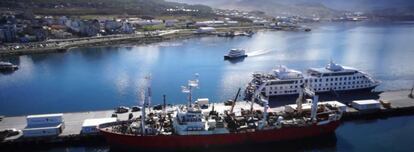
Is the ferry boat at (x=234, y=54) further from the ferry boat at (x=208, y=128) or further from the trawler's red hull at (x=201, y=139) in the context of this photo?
the trawler's red hull at (x=201, y=139)

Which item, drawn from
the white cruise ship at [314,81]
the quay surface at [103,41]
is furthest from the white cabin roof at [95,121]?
the quay surface at [103,41]

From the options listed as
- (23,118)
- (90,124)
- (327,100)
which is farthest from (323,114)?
(23,118)

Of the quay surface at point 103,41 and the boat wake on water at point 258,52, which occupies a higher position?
the quay surface at point 103,41

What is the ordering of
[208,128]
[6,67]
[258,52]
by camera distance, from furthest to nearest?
[258,52], [6,67], [208,128]

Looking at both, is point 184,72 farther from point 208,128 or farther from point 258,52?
point 208,128

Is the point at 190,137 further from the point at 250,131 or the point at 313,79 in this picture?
the point at 313,79

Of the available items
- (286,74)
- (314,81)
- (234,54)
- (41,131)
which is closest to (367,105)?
(314,81)
